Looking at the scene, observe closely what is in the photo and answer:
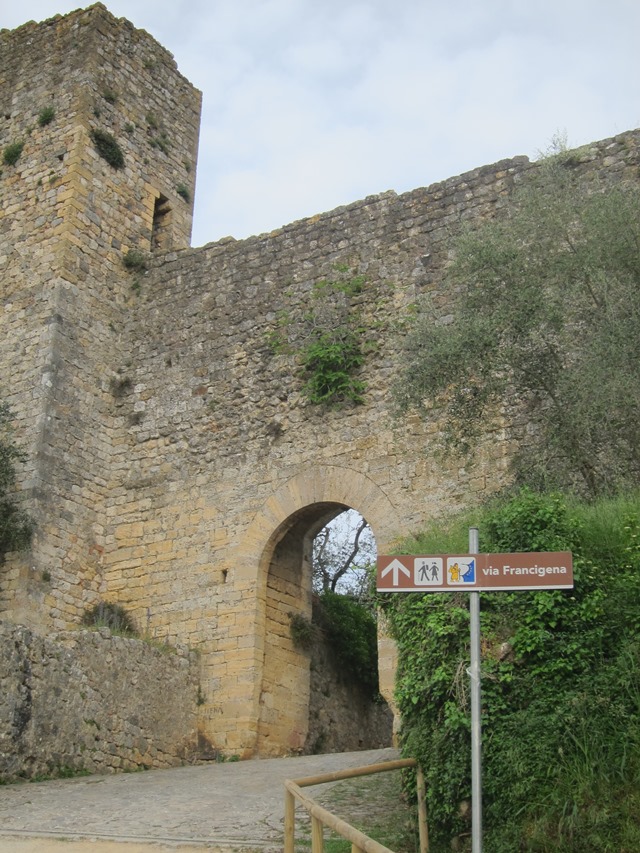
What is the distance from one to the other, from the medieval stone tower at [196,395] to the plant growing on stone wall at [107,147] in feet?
0.07

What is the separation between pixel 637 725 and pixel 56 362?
1029 cm

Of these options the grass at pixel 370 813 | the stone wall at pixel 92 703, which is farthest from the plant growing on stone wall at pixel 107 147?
the grass at pixel 370 813

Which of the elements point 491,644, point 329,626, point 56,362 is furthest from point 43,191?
point 491,644

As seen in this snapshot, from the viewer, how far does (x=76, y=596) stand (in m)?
14.1

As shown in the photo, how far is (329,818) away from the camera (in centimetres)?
554

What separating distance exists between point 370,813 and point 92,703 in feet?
14.9

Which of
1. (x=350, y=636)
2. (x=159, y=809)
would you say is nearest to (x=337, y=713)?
(x=350, y=636)

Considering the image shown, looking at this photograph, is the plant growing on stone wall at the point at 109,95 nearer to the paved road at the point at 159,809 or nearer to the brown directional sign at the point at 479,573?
the paved road at the point at 159,809

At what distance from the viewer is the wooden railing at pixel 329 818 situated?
509 cm

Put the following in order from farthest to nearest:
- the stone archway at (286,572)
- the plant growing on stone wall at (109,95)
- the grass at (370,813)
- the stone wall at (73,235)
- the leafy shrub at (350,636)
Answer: the plant growing on stone wall at (109,95), the leafy shrub at (350,636), the stone wall at (73,235), the stone archway at (286,572), the grass at (370,813)

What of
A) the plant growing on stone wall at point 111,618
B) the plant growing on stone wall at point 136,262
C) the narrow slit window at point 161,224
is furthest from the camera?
the narrow slit window at point 161,224

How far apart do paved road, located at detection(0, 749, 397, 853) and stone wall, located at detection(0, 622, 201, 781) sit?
0.34m

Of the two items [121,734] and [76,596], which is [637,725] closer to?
[121,734]

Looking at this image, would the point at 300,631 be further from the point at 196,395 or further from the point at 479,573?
the point at 479,573
